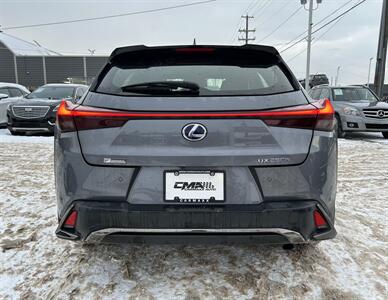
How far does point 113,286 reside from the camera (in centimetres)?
226

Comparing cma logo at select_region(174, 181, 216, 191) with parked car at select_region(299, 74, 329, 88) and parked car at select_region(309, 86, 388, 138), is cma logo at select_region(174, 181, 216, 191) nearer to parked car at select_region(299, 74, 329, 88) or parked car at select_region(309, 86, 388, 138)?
parked car at select_region(309, 86, 388, 138)

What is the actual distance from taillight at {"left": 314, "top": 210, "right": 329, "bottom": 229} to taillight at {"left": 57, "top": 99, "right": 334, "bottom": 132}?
0.49 meters

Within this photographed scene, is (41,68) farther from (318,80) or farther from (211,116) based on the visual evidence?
(211,116)

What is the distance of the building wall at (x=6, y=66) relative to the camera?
44.5 meters

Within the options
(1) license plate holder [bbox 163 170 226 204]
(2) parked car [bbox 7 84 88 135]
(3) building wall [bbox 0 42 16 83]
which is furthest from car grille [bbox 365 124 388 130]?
(3) building wall [bbox 0 42 16 83]

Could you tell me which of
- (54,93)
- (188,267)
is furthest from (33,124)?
(188,267)

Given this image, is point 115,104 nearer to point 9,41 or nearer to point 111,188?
point 111,188

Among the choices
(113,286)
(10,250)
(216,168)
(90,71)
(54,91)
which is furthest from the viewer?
(90,71)

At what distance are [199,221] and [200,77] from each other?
0.89 metres

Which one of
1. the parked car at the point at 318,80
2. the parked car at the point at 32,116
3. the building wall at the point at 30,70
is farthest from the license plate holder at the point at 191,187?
the building wall at the point at 30,70

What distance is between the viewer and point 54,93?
34.4 feet

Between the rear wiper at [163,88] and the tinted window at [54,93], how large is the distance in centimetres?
886

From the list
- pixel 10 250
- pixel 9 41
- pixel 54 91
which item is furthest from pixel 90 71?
pixel 10 250

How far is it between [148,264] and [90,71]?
4543cm
